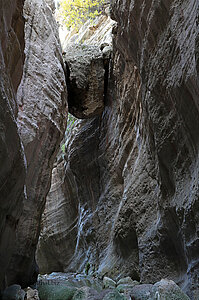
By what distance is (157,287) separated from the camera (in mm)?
4504

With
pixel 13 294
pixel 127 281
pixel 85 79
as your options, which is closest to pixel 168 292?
pixel 13 294

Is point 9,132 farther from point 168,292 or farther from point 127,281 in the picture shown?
point 127,281

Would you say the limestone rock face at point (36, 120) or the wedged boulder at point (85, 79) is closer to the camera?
the limestone rock face at point (36, 120)

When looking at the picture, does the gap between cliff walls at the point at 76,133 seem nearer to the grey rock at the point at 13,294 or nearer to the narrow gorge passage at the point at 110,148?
the narrow gorge passage at the point at 110,148

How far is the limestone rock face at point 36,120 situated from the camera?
6.96 m

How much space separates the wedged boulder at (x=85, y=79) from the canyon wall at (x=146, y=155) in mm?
455

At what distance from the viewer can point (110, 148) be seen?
11547mm

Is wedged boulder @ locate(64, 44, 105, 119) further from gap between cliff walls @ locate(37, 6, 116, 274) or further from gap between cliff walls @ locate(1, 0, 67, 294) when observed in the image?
gap between cliff walls @ locate(1, 0, 67, 294)

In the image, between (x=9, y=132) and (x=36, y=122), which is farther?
(x=36, y=122)

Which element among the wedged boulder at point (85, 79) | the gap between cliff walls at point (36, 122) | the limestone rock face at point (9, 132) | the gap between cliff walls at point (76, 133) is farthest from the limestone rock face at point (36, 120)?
the gap between cliff walls at point (76, 133)

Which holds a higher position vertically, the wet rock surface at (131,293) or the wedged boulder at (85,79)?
the wedged boulder at (85,79)

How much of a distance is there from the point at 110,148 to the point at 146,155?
151 inches

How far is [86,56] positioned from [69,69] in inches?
37.4

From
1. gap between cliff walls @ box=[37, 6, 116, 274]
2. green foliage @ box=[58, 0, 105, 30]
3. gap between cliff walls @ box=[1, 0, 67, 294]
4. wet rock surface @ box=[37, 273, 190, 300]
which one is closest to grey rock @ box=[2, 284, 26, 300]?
wet rock surface @ box=[37, 273, 190, 300]
